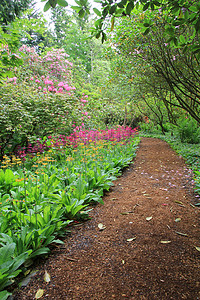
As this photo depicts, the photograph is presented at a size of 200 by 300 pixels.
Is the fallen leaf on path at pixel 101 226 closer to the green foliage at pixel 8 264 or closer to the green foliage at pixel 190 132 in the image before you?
the green foliage at pixel 8 264

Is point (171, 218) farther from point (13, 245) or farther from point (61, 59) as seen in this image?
point (61, 59)

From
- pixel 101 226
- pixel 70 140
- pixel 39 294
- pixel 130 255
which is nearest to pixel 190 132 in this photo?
pixel 70 140

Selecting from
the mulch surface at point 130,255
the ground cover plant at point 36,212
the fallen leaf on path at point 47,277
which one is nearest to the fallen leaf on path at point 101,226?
the mulch surface at point 130,255

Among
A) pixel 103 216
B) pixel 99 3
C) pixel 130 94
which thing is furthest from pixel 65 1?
pixel 130 94

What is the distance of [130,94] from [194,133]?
3.13 metres

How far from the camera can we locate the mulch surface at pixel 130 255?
50.3 inches

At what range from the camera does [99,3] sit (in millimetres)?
1264

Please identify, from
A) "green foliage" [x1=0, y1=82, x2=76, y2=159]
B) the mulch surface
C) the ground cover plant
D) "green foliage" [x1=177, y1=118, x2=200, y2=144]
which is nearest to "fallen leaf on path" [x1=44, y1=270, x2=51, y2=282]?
the mulch surface

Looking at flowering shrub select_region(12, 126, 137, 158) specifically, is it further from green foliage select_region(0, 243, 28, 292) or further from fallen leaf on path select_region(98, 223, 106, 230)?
green foliage select_region(0, 243, 28, 292)

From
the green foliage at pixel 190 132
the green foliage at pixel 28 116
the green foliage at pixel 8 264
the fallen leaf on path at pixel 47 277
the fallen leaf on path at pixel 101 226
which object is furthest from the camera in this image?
the green foliage at pixel 190 132

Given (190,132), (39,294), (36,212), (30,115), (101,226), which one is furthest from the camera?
(190,132)

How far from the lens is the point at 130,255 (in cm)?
162

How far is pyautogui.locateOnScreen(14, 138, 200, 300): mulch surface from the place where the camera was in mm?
1278

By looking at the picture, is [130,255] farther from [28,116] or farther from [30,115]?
[30,115]
